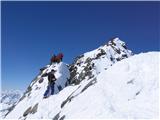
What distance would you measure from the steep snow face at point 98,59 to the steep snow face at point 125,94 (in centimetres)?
2968

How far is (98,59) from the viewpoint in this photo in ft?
218

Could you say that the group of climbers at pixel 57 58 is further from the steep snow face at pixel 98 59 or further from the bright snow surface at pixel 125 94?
the bright snow surface at pixel 125 94

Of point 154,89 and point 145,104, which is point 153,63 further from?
point 145,104

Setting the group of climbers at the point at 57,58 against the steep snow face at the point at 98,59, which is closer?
the group of climbers at the point at 57,58

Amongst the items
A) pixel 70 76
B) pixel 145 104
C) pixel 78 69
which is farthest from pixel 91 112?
pixel 78 69

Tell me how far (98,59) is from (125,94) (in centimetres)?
4622

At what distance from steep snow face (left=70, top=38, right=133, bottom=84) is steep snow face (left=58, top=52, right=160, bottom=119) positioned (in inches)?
1168

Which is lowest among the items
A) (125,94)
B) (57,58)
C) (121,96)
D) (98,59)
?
(121,96)

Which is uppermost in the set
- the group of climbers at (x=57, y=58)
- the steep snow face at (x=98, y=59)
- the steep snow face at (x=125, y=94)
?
the steep snow face at (x=98, y=59)

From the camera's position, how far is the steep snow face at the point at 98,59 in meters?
60.2

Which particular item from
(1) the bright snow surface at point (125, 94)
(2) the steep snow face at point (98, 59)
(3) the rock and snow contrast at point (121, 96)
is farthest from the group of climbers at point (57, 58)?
(1) the bright snow surface at point (125, 94)

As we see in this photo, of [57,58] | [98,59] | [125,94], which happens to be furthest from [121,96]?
[98,59]

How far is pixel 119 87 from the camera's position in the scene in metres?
21.6

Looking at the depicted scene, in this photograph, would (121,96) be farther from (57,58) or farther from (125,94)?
(57,58)
